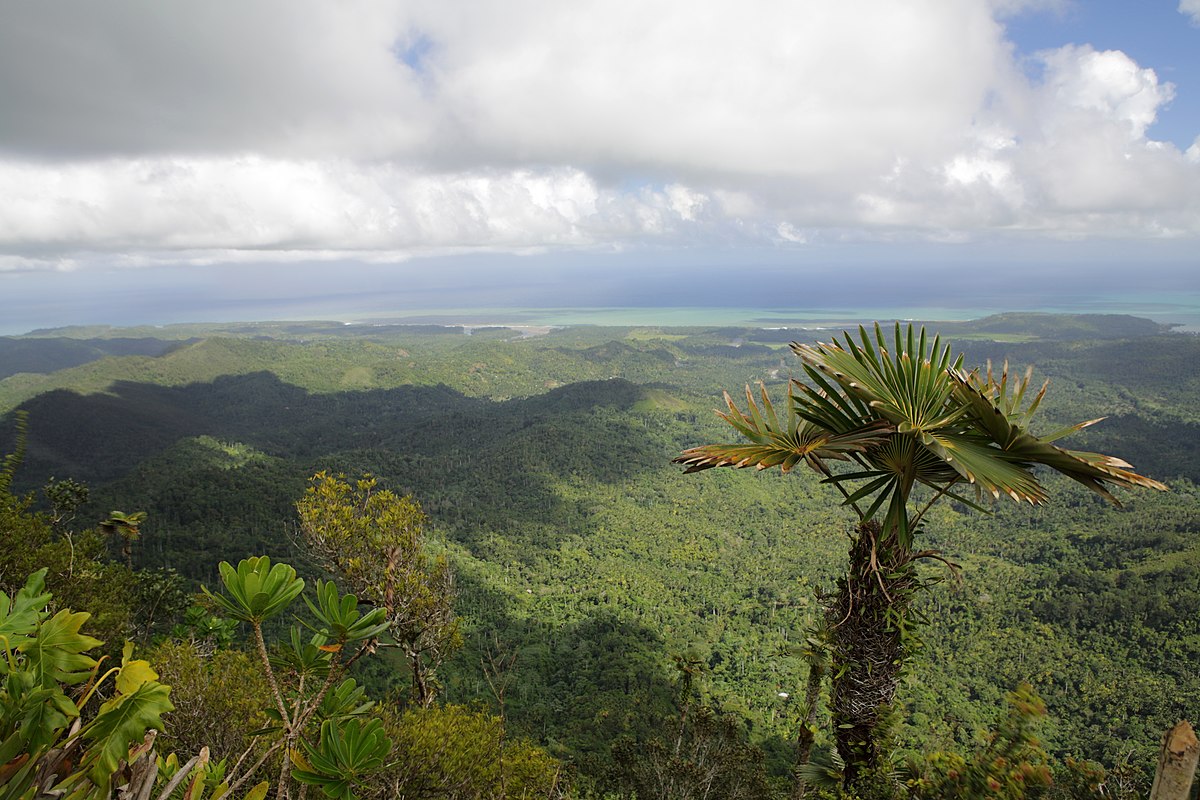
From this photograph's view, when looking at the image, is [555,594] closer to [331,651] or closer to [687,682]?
[687,682]

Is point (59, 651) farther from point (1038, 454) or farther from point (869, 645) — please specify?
point (1038, 454)

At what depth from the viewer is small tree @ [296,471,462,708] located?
23.6 ft

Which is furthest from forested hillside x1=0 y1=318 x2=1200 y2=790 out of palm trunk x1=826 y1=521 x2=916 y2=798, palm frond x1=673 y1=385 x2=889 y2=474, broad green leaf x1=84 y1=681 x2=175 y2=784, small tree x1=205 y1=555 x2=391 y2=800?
broad green leaf x1=84 y1=681 x2=175 y2=784

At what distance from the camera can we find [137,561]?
4538 cm

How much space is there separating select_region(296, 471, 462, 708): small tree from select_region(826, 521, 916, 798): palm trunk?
17.9ft

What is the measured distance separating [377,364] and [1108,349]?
21049 cm

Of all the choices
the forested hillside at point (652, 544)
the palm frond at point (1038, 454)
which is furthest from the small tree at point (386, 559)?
the palm frond at point (1038, 454)

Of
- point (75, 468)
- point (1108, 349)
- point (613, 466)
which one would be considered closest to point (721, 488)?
point (613, 466)

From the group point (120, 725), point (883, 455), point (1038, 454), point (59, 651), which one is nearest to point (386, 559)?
point (59, 651)

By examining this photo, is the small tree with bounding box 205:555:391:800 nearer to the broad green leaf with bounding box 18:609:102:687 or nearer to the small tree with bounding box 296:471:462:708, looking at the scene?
the broad green leaf with bounding box 18:609:102:687

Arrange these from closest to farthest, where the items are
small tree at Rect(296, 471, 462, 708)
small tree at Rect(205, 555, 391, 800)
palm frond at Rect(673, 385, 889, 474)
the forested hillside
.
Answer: small tree at Rect(205, 555, 391, 800) < palm frond at Rect(673, 385, 889, 474) < small tree at Rect(296, 471, 462, 708) < the forested hillside

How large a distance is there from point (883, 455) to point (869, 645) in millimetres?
1125

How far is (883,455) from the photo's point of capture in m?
3.11

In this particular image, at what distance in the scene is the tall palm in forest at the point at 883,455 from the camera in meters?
2.81
